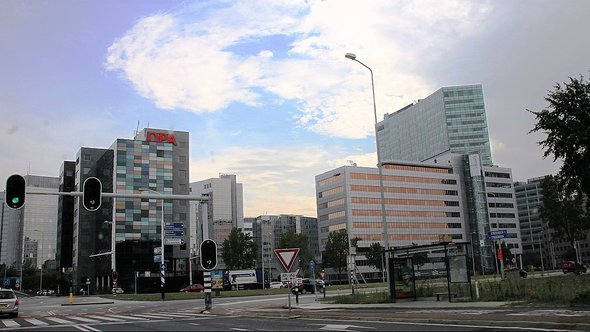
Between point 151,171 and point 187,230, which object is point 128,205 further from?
point 187,230

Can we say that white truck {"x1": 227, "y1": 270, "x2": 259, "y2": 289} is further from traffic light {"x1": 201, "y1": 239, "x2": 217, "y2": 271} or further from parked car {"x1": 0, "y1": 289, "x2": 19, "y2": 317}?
parked car {"x1": 0, "y1": 289, "x2": 19, "y2": 317}

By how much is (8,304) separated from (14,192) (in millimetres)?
12127

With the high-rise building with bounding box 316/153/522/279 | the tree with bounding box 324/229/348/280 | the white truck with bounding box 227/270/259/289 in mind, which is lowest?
the white truck with bounding box 227/270/259/289

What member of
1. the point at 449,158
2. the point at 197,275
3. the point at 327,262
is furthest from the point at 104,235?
the point at 449,158

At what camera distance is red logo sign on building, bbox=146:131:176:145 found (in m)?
129

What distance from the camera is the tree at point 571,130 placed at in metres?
25.2

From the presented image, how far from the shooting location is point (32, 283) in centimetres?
14162

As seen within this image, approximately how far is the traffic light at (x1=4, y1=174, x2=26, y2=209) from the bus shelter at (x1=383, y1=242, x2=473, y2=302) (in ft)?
58.5

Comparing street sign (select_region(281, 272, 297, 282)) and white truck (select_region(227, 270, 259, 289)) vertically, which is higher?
street sign (select_region(281, 272, 297, 282))

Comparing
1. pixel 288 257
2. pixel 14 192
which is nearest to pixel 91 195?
pixel 14 192

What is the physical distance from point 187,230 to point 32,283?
151 feet

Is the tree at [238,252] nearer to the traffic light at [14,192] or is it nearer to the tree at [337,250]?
the tree at [337,250]

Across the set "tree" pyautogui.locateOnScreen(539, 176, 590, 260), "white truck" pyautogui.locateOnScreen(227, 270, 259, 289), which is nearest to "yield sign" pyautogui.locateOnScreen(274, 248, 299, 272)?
"tree" pyautogui.locateOnScreen(539, 176, 590, 260)

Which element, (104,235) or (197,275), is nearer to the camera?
(197,275)
